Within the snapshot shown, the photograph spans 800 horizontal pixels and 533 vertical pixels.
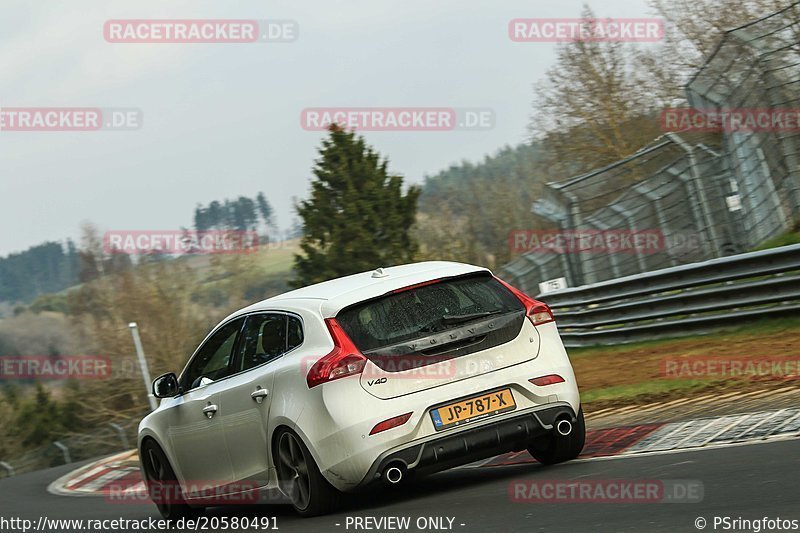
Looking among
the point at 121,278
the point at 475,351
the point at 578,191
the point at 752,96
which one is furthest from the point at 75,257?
the point at 475,351

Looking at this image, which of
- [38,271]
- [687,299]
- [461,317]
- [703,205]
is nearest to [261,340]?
[461,317]

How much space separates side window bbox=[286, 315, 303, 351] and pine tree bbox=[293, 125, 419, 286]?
162 feet

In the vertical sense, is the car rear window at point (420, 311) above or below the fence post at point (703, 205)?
below

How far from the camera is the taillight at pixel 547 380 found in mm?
7383

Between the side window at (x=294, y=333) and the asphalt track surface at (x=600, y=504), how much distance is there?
1.11 m

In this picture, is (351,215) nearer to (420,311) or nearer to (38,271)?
(38,271)

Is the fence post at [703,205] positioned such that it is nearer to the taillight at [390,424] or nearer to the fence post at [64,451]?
the taillight at [390,424]

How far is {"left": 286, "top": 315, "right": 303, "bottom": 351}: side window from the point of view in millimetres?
7484

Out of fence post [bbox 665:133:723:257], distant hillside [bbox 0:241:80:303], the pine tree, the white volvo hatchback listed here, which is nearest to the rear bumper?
the white volvo hatchback

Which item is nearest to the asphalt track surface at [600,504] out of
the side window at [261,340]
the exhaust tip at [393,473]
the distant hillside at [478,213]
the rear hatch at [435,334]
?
the exhaust tip at [393,473]

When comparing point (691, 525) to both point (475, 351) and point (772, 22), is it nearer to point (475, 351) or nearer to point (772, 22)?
point (475, 351)

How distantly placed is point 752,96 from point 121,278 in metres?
59.5

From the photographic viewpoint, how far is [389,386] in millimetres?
7027

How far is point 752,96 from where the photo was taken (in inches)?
609
